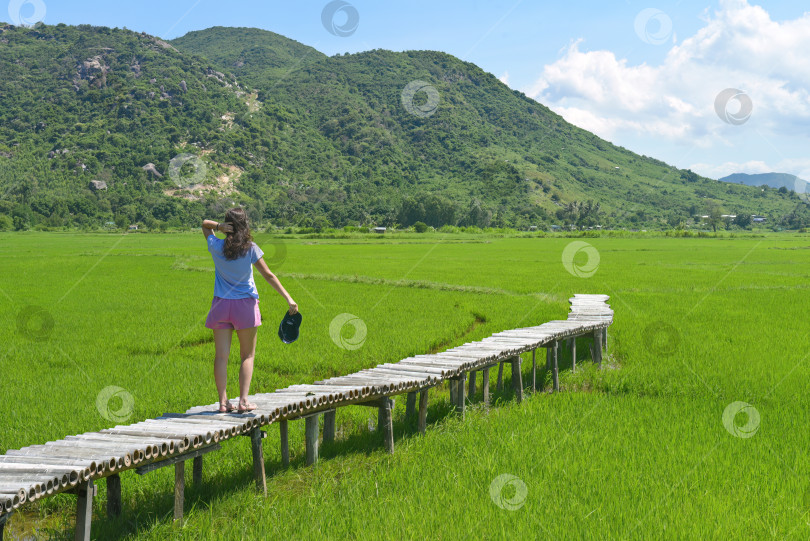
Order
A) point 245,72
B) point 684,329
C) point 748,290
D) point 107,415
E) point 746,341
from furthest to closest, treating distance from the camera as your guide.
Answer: point 245,72 < point 748,290 < point 684,329 < point 746,341 < point 107,415

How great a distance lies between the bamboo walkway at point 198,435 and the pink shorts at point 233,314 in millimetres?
682

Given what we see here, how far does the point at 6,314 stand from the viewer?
14.6 m

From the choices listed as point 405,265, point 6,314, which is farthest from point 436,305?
point 405,265

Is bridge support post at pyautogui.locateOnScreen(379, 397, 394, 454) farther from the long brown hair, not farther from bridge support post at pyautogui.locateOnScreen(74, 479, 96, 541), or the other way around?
bridge support post at pyautogui.locateOnScreen(74, 479, 96, 541)

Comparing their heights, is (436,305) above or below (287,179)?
below

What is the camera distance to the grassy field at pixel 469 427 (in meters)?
4.16

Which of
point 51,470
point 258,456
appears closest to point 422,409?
point 258,456

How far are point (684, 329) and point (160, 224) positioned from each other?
76.3 metres

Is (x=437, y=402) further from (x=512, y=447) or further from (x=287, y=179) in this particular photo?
(x=287, y=179)

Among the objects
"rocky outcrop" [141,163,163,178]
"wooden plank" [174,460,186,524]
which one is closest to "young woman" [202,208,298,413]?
"wooden plank" [174,460,186,524]

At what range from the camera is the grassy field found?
4.16m

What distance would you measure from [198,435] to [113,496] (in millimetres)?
877

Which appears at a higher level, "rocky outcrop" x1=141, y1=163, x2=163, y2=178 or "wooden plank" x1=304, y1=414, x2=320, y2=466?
"rocky outcrop" x1=141, y1=163, x2=163, y2=178

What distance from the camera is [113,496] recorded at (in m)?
4.30
